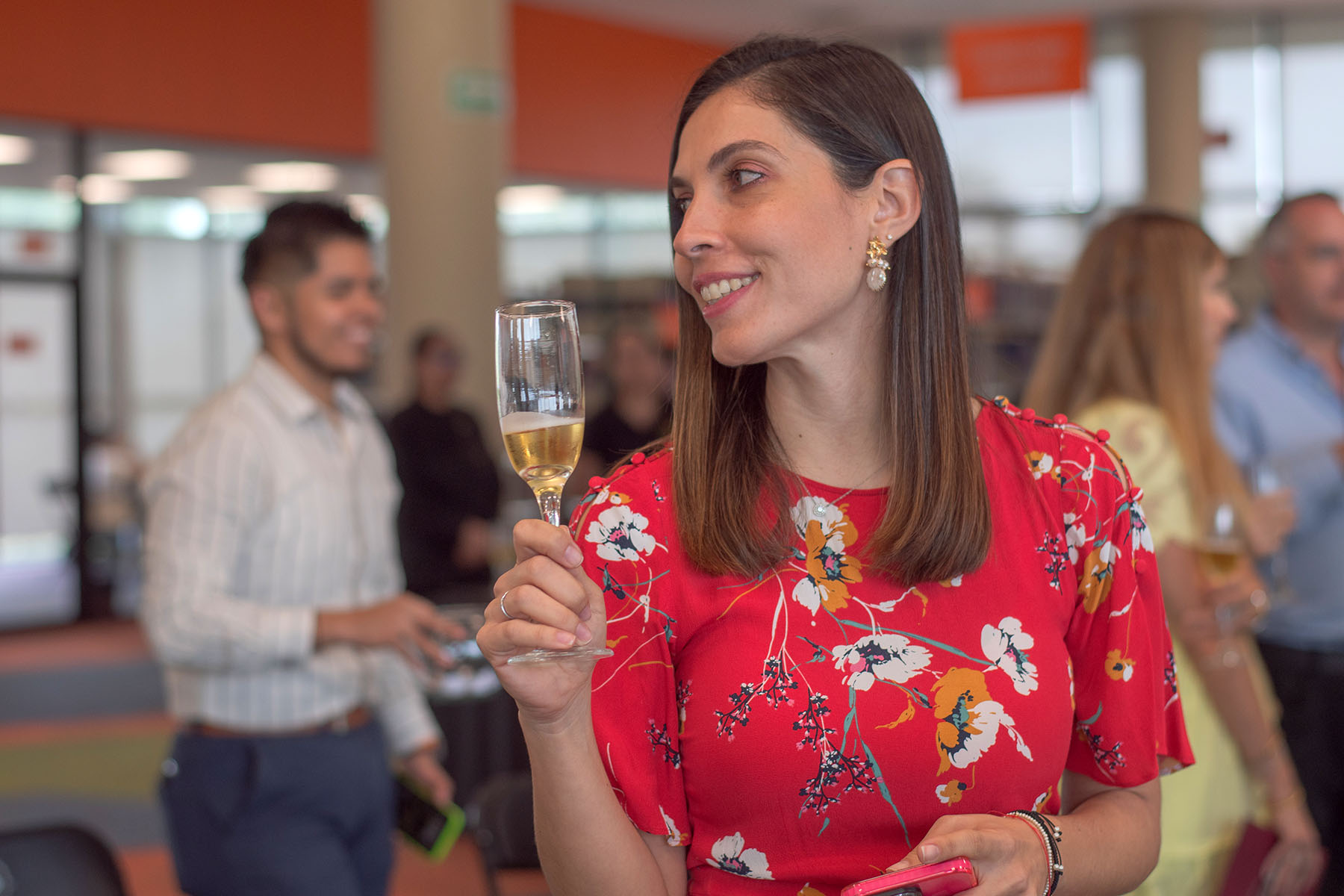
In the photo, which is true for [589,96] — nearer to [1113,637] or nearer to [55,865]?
[55,865]

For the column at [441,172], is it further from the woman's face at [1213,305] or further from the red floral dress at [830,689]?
the red floral dress at [830,689]

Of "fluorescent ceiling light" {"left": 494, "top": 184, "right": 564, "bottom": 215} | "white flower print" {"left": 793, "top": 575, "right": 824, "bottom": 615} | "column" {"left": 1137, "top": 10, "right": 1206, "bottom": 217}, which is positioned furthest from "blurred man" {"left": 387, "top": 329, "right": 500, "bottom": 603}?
"column" {"left": 1137, "top": 10, "right": 1206, "bottom": 217}

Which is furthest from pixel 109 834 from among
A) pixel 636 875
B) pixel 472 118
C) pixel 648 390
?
pixel 636 875

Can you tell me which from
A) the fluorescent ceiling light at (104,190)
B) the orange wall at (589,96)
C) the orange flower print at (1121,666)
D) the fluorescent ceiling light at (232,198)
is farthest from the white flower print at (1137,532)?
the orange wall at (589,96)

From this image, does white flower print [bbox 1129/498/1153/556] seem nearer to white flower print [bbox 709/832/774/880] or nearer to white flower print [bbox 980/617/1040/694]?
white flower print [bbox 980/617/1040/694]

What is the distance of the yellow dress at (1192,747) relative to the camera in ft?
7.18

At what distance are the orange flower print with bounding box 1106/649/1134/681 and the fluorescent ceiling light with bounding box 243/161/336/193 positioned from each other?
27.9 feet

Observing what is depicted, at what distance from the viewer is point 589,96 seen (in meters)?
10.8

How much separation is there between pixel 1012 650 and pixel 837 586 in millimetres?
211

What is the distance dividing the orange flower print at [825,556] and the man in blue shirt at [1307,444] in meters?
1.76

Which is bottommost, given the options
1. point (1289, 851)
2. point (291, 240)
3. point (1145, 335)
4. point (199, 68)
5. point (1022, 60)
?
point (1289, 851)

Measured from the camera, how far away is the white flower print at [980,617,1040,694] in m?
1.42

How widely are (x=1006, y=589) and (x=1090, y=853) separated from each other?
0.31m

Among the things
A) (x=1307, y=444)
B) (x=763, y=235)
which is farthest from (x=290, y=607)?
(x=1307, y=444)
